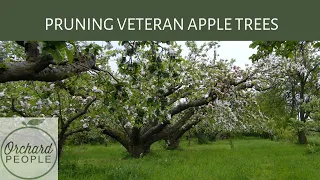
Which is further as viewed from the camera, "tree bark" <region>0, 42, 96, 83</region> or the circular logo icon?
the circular logo icon

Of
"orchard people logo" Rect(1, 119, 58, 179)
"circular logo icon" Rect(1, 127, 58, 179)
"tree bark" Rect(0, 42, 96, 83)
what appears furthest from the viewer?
"circular logo icon" Rect(1, 127, 58, 179)

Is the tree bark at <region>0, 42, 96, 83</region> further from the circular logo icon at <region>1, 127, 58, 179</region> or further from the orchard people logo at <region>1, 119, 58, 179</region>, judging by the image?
the circular logo icon at <region>1, 127, 58, 179</region>

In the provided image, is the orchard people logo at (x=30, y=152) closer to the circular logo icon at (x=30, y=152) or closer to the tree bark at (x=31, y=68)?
the circular logo icon at (x=30, y=152)

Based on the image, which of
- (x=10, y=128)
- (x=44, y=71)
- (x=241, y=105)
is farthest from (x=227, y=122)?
(x=44, y=71)

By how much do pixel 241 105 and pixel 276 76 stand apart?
183 centimetres

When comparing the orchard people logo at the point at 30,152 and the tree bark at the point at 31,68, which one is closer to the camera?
the tree bark at the point at 31,68

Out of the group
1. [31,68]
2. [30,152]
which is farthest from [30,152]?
[31,68]

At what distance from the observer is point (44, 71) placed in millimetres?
4805

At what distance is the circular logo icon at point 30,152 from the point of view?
1088 cm

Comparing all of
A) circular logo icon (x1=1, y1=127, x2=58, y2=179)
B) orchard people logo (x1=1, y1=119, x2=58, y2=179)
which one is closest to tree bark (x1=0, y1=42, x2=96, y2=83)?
orchard people logo (x1=1, y1=119, x2=58, y2=179)

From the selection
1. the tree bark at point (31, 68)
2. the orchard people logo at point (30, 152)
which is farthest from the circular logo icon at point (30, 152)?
the tree bark at point (31, 68)

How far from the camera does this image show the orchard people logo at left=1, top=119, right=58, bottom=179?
10.7 meters

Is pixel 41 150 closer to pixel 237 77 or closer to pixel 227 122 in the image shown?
pixel 237 77

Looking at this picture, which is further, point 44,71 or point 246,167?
point 246,167
